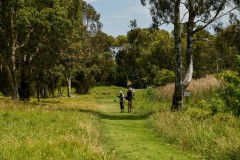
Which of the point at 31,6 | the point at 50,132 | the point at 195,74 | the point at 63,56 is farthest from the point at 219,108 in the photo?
the point at 195,74

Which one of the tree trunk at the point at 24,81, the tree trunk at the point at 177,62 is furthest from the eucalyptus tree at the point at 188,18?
the tree trunk at the point at 24,81

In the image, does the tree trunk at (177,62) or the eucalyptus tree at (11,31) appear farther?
the eucalyptus tree at (11,31)

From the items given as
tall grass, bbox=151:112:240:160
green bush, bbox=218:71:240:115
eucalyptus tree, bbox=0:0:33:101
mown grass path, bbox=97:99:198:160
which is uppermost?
eucalyptus tree, bbox=0:0:33:101

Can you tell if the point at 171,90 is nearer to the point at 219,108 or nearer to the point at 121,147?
the point at 219,108

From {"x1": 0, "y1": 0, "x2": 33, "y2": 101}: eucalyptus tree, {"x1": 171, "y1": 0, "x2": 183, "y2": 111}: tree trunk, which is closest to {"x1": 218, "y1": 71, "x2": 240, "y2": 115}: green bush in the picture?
{"x1": 171, "y1": 0, "x2": 183, "y2": 111}: tree trunk

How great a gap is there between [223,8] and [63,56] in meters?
25.2

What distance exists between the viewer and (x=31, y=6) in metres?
30.8

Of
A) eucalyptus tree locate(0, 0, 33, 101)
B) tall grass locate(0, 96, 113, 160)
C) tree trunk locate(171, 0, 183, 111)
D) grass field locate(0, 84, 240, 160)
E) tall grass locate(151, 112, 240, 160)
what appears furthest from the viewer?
eucalyptus tree locate(0, 0, 33, 101)

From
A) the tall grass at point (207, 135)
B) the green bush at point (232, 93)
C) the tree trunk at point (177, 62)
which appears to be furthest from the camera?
the tree trunk at point (177, 62)

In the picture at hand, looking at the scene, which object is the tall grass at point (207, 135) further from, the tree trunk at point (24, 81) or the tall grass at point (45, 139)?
the tree trunk at point (24, 81)

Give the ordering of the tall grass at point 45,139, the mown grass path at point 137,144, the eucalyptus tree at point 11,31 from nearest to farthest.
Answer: the tall grass at point 45,139 < the mown grass path at point 137,144 < the eucalyptus tree at point 11,31

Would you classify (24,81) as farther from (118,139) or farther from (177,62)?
(118,139)

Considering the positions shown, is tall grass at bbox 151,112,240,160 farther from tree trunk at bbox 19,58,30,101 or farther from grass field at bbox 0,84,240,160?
tree trunk at bbox 19,58,30,101

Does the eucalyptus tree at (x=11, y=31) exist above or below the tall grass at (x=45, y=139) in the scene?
above
